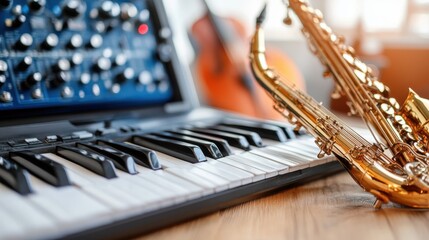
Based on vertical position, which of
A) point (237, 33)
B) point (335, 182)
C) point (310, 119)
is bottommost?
point (335, 182)

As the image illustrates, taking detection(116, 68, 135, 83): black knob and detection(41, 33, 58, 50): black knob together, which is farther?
detection(116, 68, 135, 83): black knob

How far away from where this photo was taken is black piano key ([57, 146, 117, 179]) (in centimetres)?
64

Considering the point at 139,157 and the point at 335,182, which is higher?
the point at 139,157

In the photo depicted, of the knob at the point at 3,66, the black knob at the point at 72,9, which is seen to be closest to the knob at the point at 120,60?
the black knob at the point at 72,9

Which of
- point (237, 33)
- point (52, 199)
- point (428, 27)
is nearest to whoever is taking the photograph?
point (52, 199)

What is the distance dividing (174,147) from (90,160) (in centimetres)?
15

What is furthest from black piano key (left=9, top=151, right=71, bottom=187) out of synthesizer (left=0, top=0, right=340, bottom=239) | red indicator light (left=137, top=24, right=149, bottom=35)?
red indicator light (left=137, top=24, right=149, bottom=35)

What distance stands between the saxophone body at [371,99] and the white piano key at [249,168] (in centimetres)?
21

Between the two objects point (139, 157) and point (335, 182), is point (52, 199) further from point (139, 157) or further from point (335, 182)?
point (335, 182)

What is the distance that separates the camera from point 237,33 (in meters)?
1.75

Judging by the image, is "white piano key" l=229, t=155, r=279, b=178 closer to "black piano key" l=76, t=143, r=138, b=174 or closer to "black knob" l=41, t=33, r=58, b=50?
"black piano key" l=76, t=143, r=138, b=174

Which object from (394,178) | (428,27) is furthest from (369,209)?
(428,27)

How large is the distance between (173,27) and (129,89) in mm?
192

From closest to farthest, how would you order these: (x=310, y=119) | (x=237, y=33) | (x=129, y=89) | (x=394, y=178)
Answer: (x=394, y=178), (x=310, y=119), (x=129, y=89), (x=237, y=33)
